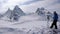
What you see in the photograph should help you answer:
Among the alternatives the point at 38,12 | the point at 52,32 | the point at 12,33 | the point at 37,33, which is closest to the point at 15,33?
the point at 12,33

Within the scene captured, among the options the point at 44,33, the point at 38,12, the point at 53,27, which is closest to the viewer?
the point at 44,33

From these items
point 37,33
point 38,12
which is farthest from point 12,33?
point 38,12

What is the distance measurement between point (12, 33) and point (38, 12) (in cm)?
9386

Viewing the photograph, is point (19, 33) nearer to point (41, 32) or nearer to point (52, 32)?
point (41, 32)

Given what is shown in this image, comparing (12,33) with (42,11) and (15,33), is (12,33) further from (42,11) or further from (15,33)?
(42,11)

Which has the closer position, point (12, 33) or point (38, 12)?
point (12, 33)

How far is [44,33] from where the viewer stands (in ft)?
42.6

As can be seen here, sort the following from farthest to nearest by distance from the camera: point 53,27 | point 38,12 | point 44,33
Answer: point 38,12 → point 53,27 → point 44,33

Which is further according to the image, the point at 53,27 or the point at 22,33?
the point at 53,27

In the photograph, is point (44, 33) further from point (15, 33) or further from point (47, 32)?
point (15, 33)

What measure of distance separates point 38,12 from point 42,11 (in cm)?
343

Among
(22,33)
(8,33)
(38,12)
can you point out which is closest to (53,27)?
(22,33)

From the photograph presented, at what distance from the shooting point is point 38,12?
10719 cm

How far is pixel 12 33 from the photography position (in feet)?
44.9
